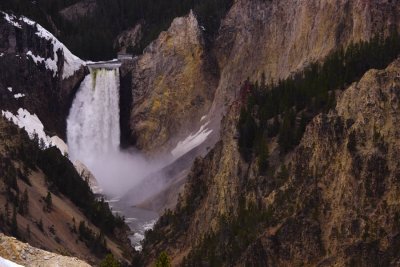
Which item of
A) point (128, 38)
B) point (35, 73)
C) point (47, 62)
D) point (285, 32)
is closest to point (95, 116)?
point (47, 62)

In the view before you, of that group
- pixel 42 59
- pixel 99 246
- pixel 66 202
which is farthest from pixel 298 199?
pixel 42 59

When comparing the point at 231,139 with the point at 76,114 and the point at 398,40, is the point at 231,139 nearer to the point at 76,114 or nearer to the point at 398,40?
the point at 398,40

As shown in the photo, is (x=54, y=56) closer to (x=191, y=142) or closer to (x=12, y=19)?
(x=12, y=19)

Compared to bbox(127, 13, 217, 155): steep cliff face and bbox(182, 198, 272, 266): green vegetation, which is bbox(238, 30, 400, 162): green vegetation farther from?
bbox(127, 13, 217, 155): steep cliff face

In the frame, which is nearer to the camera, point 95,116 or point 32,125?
point 32,125

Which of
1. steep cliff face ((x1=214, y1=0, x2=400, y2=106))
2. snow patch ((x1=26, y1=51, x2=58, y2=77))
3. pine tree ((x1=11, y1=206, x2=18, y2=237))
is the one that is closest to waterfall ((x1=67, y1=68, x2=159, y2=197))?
snow patch ((x1=26, y1=51, x2=58, y2=77))

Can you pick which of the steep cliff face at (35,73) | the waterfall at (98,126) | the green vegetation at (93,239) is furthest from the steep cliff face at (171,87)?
the green vegetation at (93,239)
